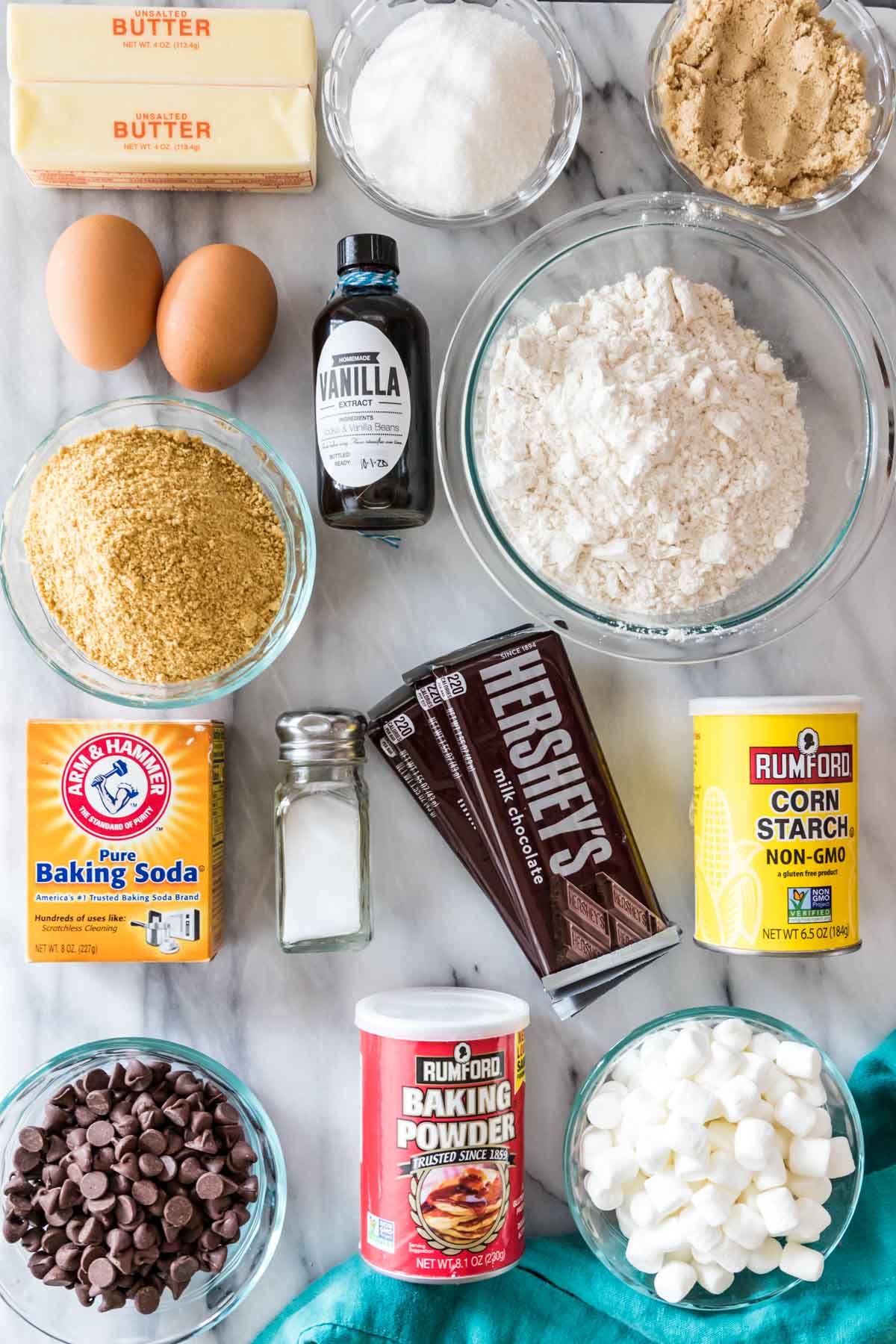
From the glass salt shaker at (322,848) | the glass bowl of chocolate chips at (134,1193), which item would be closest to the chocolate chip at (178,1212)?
the glass bowl of chocolate chips at (134,1193)

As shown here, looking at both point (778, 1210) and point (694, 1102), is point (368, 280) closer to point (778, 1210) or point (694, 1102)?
point (694, 1102)

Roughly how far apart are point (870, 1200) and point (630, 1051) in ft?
0.89

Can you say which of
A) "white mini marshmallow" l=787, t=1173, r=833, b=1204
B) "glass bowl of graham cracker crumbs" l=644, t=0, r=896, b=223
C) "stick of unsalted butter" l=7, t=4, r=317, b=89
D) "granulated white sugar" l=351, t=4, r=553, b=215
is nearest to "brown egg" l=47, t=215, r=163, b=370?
"stick of unsalted butter" l=7, t=4, r=317, b=89

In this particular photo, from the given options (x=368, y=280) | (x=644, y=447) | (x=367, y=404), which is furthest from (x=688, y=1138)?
(x=368, y=280)

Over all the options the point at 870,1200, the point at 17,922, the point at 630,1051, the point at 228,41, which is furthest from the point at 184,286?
the point at 870,1200

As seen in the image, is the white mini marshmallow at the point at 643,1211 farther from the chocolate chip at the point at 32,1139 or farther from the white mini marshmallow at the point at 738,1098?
the chocolate chip at the point at 32,1139

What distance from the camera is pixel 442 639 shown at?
1014mm

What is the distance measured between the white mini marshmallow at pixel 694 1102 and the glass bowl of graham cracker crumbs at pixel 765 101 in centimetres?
80

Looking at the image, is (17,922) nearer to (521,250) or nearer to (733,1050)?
(733,1050)

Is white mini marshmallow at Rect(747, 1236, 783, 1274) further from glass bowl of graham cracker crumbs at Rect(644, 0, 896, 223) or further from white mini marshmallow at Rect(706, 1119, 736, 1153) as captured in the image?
glass bowl of graham cracker crumbs at Rect(644, 0, 896, 223)

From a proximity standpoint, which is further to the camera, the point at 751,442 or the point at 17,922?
the point at 17,922

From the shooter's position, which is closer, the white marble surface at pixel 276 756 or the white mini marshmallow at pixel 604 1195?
the white mini marshmallow at pixel 604 1195

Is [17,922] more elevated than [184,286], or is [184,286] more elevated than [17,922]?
[184,286]

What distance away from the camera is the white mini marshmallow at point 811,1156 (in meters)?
0.86
